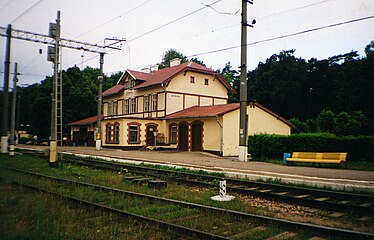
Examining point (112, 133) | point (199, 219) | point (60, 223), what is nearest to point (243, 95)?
point (199, 219)

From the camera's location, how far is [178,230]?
601 centimetres

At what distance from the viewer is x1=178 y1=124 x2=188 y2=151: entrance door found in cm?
3216

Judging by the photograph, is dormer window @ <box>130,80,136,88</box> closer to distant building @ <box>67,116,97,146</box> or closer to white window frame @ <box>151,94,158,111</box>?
white window frame @ <box>151,94,158,111</box>

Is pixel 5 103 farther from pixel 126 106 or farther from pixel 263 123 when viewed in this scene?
pixel 263 123

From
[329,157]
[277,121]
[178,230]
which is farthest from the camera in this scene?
[277,121]

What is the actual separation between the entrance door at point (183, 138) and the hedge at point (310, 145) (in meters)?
9.65

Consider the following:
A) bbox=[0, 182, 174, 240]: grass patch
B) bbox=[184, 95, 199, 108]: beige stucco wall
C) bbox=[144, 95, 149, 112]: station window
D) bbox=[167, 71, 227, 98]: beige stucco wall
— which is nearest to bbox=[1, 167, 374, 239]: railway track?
bbox=[0, 182, 174, 240]: grass patch

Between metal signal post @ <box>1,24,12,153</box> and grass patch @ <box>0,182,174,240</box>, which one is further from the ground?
metal signal post @ <box>1,24,12,153</box>

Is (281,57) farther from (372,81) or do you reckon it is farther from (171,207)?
(171,207)

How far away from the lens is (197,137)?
100ft

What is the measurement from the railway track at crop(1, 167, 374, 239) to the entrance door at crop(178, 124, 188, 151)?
22.2m

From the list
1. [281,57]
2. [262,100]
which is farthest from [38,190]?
[281,57]

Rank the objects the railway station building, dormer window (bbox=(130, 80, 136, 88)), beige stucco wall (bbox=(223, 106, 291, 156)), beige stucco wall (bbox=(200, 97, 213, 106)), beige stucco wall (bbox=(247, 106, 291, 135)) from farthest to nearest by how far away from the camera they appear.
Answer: dormer window (bbox=(130, 80, 136, 88)), beige stucco wall (bbox=(200, 97, 213, 106)), beige stucco wall (bbox=(247, 106, 291, 135)), the railway station building, beige stucco wall (bbox=(223, 106, 291, 156))

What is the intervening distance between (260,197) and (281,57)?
182 ft
